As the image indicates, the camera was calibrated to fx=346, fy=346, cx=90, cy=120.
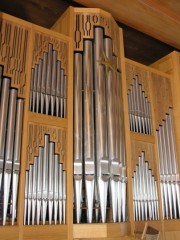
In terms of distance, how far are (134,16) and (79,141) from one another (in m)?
2.76

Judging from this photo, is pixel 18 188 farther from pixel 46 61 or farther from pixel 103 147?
pixel 46 61

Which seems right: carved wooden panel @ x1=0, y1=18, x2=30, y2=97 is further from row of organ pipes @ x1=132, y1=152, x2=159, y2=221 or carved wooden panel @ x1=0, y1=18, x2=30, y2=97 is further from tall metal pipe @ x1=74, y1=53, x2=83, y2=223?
row of organ pipes @ x1=132, y1=152, x2=159, y2=221

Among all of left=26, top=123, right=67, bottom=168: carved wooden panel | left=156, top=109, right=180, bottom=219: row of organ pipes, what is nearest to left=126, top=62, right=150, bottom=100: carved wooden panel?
left=156, top=109, right=180, bottom=219: row of organ pipes

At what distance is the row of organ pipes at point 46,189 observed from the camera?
3803 millimetres

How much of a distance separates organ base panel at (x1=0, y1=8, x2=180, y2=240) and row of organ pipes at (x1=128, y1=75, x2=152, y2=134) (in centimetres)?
2

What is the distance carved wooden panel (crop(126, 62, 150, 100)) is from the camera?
548cm

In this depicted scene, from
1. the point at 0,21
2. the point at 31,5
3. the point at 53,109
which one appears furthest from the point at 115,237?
the point at 31,5

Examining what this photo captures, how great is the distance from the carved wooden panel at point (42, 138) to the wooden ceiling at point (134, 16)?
2262mm

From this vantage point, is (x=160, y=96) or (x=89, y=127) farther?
(x=160, y=96)

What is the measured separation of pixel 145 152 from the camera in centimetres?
519

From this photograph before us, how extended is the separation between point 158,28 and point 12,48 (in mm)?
3074

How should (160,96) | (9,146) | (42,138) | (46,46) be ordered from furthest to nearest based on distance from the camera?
(160,96) < (46,46) < (42,138) < (9,146)

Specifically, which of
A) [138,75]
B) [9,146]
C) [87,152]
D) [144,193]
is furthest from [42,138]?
[138,75]

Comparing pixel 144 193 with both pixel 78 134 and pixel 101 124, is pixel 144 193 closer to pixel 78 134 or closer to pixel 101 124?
pixel 101 124
